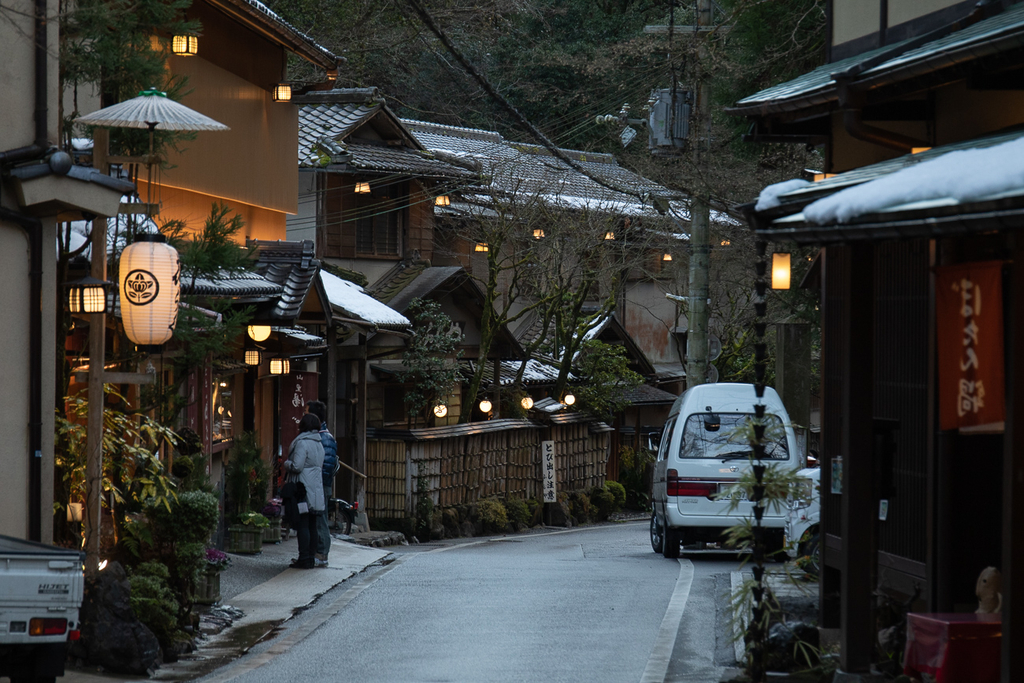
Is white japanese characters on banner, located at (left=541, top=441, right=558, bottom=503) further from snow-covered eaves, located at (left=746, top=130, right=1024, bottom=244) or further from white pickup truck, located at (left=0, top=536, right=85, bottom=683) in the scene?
snow-covered eaves, located at (left=746, top=130, right=1024, bottom=244)

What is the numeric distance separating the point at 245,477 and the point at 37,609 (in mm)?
11101

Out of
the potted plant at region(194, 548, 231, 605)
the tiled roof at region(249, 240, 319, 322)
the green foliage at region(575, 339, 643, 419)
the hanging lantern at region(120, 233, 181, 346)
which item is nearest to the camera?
the hanging lantern at region(120, 233, 181, 346)

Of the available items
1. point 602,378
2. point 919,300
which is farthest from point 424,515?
point 919,300

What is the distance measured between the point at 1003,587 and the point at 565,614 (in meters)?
6.83

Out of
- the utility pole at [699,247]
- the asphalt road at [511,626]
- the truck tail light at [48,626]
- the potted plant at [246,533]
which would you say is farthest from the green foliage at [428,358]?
the truck tail light at [48,626]

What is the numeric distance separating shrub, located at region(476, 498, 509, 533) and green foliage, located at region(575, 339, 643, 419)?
6.84m

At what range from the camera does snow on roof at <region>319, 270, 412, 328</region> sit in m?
23.1

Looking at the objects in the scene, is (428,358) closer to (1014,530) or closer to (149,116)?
(149,116)

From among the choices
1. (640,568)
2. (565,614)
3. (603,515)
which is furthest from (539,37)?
(565,614)

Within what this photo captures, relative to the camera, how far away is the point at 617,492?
37.0 m

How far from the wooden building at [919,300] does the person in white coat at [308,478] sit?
314 inches

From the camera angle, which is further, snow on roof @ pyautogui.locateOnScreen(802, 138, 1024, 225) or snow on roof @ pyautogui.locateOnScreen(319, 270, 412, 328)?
snow on roof @ pyautogui.locateOnScreen(319, 270, 412, 328)

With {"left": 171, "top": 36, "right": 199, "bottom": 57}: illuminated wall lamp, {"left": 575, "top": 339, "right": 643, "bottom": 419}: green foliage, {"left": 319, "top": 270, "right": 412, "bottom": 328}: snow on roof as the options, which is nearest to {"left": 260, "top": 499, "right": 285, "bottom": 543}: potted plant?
{"left": 319, "top": 270, "right": 412, "bottom": 328}: snow on roof

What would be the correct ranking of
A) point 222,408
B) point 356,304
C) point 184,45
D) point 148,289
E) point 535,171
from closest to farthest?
point 148,289
point 184,45
point 222,408
point 356,304
point 535,171
